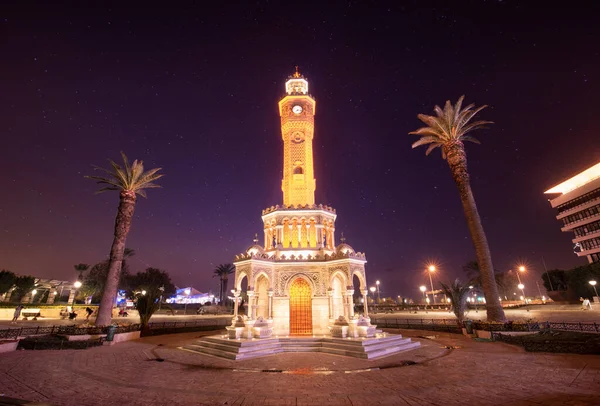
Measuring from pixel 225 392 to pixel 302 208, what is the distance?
15727mm

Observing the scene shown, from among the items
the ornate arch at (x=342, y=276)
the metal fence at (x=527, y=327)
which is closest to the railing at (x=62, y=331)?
the ornate arch at (x=342, y=276)

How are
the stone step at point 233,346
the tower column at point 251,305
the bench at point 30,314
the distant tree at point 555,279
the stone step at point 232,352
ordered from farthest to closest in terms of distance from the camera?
the distant tree at point 555,279 < the bench at point 30,314 < the tower column at point 251,305 < the stone step at point 233,346 < the stone step at point 232,352

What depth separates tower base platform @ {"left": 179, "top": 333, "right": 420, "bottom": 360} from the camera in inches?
579

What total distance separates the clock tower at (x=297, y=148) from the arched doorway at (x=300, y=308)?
22.7 feet

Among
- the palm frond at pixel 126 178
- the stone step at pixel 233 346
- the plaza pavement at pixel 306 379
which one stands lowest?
the plaza pavement at pixel 306 379

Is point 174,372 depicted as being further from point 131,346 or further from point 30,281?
point 30,281

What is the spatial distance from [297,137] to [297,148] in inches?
47.4

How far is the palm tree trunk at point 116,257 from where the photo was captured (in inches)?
840

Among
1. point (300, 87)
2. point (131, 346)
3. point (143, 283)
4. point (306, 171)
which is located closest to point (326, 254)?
point (306, 171)

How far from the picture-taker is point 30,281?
171 feet

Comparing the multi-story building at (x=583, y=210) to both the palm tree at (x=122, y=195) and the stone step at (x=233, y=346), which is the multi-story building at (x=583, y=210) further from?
the palm tree at (x=122, y=195)

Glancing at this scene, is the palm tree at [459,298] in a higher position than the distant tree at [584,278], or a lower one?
lower

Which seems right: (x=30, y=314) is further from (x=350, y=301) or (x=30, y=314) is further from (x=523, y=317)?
(x=523, y=317)

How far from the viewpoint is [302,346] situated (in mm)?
16828
